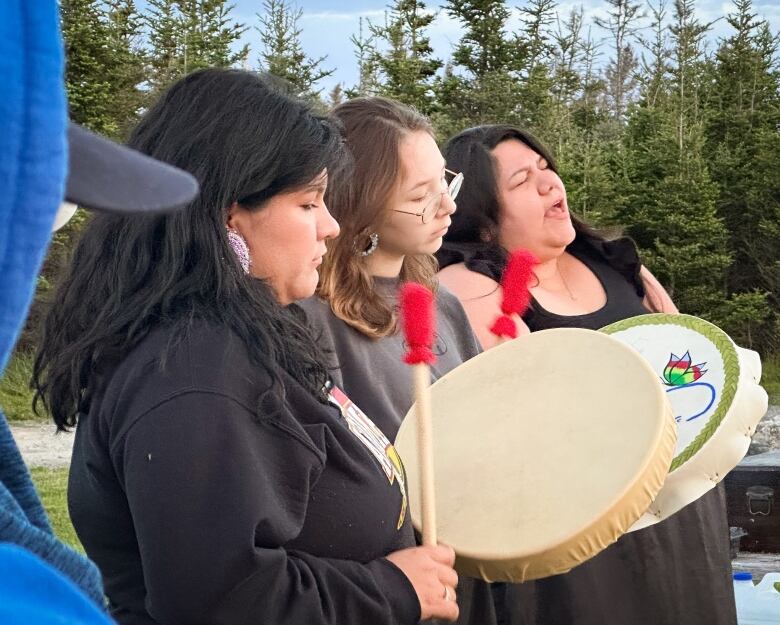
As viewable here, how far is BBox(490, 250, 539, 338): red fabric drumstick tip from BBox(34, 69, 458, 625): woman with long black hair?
3.54 ft

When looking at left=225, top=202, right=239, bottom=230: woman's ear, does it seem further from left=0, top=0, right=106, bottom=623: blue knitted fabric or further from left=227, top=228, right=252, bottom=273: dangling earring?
left=0, top=0, right=106, bottom=623: blue knitted fabric

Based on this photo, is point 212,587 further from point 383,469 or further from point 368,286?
point 368,286

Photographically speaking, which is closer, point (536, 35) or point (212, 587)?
point (212, 587)

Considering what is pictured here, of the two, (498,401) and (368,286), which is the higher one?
(368,286)

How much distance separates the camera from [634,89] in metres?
25.5

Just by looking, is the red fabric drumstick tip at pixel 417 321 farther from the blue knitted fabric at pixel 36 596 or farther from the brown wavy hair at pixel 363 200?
the blue knitted fabric at pixel 36 596

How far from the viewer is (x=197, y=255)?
5.24 ft

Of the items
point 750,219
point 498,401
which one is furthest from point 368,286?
point 750,219

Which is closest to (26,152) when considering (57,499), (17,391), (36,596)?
(36,596)

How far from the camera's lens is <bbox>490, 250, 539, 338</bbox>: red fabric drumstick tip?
278 centimetres

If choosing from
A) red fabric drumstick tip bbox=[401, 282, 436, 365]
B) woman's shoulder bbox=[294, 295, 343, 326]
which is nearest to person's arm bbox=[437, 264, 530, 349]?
woman's shoulder bbox=[294, 295, 343, 326]

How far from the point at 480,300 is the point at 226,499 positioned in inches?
64.3

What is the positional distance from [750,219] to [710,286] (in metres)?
1.84

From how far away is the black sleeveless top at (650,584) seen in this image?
247 cm
